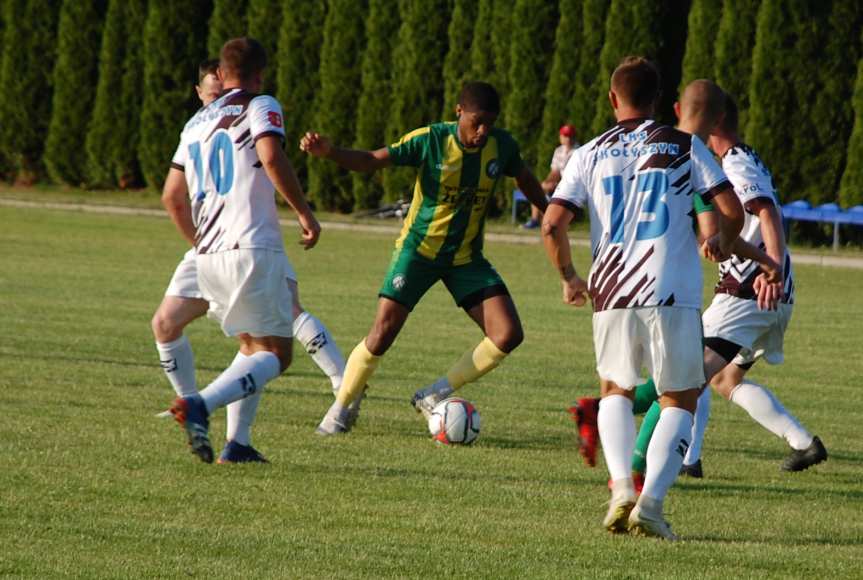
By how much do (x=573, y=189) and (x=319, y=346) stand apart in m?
3.84

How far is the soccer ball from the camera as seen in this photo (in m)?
9.44

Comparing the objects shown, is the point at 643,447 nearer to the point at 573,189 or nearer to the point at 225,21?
the point at 573,189

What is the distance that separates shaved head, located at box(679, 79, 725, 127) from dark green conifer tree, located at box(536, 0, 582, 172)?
2354 centimetres

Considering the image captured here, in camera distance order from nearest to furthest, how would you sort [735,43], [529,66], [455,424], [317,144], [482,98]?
[317,144]
[482,98]
[455,424]
[735,43]
[529,66]

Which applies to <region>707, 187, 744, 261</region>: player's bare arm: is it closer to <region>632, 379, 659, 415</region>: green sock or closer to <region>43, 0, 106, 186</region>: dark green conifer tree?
<region>632, 379, 659, 415</region>: green sock

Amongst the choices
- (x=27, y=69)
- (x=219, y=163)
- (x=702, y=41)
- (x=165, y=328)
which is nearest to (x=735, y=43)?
(x=702, y=41)

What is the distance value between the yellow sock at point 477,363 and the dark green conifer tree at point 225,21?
88.1 feet

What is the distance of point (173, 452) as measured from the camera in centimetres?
861

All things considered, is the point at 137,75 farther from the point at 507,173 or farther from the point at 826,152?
the point at 507,173

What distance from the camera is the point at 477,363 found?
9.87 metres

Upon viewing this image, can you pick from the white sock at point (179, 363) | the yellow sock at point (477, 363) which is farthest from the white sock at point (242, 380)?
the yellow sock at point (477, 363)

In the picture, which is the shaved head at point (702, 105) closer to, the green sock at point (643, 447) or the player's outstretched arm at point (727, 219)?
the player's outstretched arm at point (727, 219)

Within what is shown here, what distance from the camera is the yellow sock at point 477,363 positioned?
384 inches

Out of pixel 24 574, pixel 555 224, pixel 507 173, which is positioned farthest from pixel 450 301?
pixel 24 574
